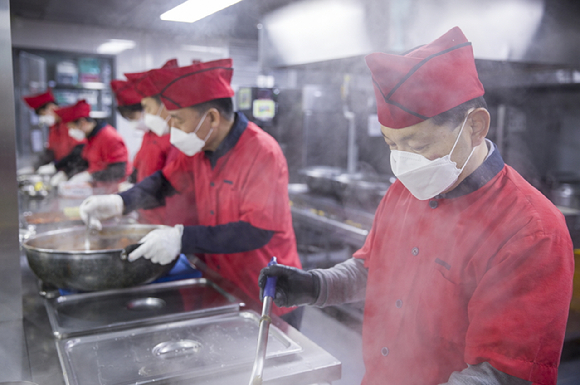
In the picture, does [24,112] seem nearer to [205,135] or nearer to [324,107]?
[324,107]

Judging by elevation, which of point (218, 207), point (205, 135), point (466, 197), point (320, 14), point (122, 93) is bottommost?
point (218, 207)

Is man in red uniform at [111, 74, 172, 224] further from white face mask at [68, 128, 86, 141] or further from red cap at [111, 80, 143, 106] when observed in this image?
white face mask at [68, 128, 86, 141]

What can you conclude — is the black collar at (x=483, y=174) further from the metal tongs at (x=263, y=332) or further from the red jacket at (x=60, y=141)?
the red jacket at (x=60, y=141)

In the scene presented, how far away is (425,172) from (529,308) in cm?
34

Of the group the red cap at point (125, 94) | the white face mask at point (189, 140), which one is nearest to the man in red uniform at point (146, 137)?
the red cap at point (125, 94)

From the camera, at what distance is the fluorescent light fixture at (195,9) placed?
1.53 metres

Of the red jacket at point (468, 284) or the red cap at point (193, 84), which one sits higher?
the red cap at point (193, 84)

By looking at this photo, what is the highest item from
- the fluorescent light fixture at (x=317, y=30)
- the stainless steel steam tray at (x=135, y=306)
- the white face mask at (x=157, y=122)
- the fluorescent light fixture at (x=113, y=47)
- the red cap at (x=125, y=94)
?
the fluorescent light fixture at (x=113, y=47)

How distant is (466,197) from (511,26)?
2086mm

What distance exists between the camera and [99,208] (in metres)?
1.97

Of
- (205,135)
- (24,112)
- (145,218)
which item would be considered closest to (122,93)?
(145,218)

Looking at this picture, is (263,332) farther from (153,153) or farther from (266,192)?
(153,153)

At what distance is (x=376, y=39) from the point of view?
2.43 metres

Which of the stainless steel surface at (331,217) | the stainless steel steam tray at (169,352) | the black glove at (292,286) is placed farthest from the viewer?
the stainless steel surface at (331,217)
